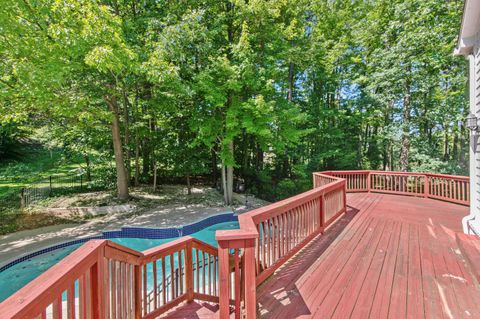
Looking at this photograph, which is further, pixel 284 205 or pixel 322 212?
pixel 322 212

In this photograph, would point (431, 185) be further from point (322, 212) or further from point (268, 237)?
point (268, 237)

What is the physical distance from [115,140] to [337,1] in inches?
585

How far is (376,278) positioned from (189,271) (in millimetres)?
2284

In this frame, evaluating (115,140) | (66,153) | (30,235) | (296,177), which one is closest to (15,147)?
(66,153)

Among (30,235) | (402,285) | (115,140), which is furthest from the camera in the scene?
(115,140)

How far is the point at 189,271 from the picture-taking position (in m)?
2.96

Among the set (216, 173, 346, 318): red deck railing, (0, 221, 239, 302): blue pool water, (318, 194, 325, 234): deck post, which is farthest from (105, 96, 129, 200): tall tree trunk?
(318, 194, 325, 234): deck post

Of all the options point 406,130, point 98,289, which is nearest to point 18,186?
point 98,289

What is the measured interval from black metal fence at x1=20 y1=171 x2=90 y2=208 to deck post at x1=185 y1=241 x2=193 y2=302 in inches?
394

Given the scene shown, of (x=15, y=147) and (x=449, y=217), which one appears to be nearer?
(x=449, y=217)

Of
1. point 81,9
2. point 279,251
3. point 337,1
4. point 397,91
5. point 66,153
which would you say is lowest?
point 279,251

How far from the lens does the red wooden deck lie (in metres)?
2.26

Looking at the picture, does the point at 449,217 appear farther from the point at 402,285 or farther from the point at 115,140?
the point at 115,140

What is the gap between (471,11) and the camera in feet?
11.8
